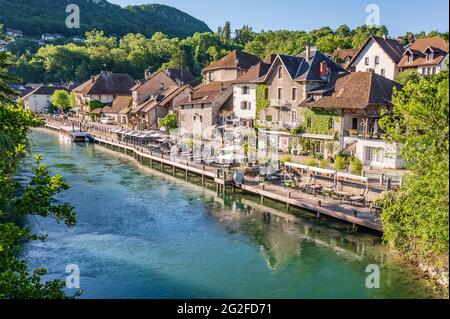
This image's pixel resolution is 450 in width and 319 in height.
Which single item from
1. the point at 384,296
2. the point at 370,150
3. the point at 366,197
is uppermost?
the point at 370,150

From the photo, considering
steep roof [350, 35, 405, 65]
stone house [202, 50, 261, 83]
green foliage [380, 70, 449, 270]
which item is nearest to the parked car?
stone house [202, 50, 261, 83]

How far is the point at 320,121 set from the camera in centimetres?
4209

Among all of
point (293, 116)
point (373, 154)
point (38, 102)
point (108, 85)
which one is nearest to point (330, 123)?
point (293, 116)

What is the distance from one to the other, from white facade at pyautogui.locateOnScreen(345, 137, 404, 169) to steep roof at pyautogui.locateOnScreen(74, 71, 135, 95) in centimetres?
7590

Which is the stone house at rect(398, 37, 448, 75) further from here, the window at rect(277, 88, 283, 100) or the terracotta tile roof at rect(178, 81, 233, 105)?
the terracotta tile roof at rect(178, 81, 233, 105)

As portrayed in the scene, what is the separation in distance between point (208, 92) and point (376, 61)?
931 inches

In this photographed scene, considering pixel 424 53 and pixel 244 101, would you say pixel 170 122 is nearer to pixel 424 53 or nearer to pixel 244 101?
pixel 244 101

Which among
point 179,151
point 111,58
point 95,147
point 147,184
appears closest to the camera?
point 147,184

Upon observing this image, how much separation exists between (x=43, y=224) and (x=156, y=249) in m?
9.25

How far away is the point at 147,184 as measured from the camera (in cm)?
4147

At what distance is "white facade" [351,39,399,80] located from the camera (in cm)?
5778

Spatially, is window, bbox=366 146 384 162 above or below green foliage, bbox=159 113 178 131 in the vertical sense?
below
